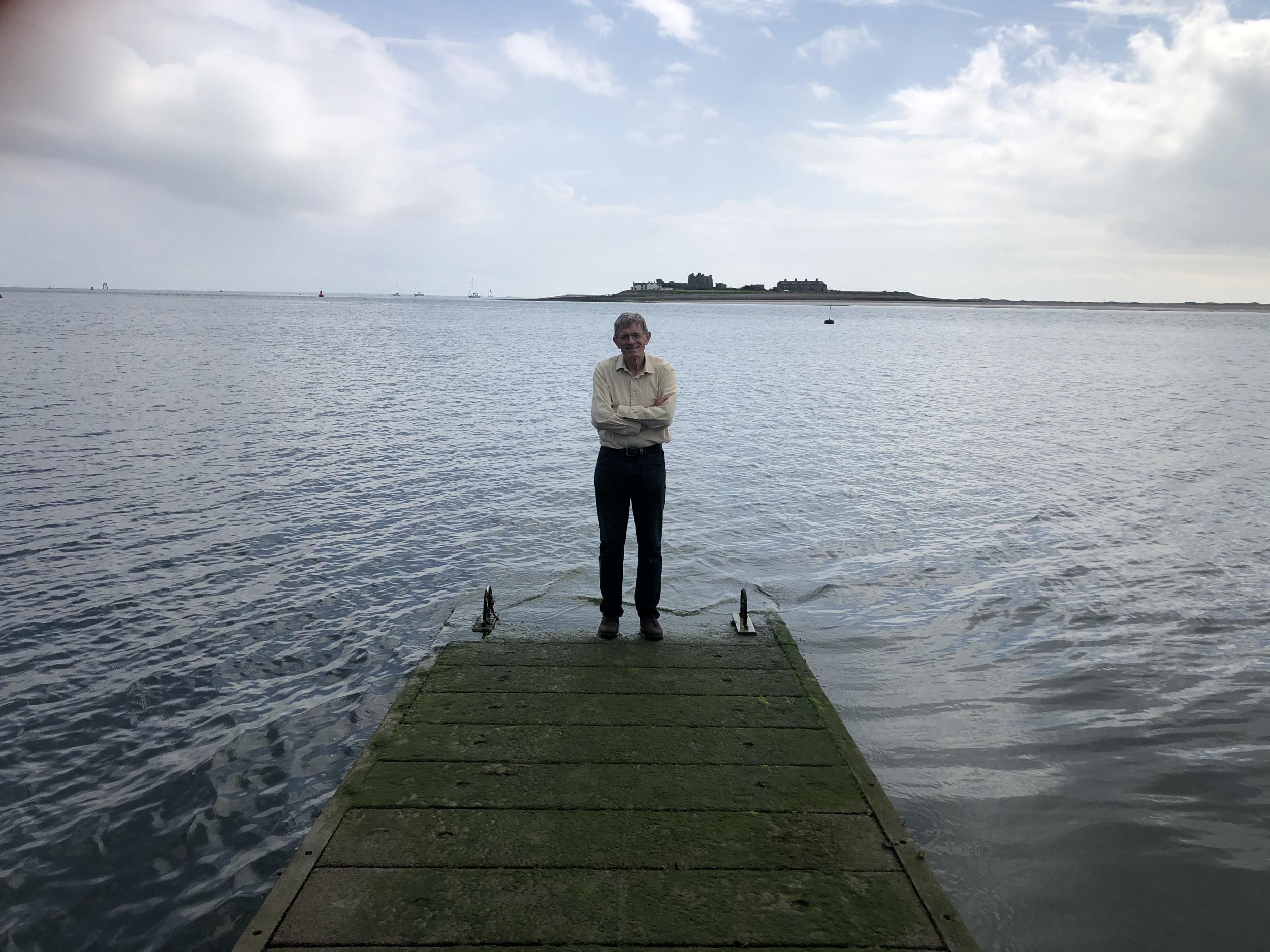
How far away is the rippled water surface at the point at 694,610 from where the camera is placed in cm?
496

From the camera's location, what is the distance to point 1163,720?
266 inches

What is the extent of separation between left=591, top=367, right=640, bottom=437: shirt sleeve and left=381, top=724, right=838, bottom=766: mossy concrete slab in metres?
2.20

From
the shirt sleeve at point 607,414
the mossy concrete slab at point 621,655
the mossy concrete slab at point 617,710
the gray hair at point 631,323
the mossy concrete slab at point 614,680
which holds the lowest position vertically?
the mossy concrete slab at point 621,655

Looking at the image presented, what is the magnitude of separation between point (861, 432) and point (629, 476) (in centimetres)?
1879

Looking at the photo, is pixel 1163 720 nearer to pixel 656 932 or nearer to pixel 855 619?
pixel 855 619

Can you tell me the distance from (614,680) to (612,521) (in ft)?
4.17

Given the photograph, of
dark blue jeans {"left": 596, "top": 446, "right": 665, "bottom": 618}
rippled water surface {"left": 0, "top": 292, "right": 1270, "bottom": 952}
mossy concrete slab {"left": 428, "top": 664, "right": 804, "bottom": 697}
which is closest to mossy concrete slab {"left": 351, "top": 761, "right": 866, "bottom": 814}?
mossy concrete slab {"left": 428, "top": 664, "right": 804, "bottom": 697}

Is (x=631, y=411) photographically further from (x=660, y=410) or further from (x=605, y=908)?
(x=605, y=908)

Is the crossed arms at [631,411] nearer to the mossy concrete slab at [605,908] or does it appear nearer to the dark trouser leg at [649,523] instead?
the dark trouser leg at [649,523]

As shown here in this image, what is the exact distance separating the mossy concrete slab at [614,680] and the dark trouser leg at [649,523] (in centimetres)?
80

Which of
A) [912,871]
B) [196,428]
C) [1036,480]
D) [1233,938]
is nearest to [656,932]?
[912,871]

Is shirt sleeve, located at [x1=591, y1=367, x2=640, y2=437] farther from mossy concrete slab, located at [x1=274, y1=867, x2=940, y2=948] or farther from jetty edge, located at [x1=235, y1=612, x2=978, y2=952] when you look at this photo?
mossy concrete slab, located at [x1=274, y1=867, x2=940, y2=948]

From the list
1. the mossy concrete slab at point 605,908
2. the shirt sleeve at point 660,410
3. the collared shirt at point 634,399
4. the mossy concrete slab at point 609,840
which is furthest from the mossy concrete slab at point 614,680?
the mossy concrete slab at point 605,908

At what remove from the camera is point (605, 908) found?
331cm
